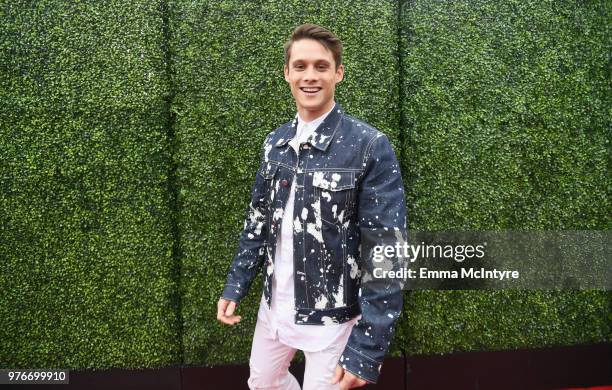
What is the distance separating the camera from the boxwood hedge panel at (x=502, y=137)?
281 centimetres

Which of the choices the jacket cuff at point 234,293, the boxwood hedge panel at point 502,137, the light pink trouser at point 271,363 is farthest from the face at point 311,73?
the boxwood hedge panel at point 502,137

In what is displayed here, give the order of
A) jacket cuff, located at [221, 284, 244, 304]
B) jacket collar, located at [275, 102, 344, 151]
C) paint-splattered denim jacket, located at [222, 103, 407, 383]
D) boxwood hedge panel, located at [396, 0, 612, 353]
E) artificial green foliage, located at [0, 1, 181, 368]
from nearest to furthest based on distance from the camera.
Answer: paint-splattered denim jacket, located at [222, 103, 407, 383], jacket collar, located at [275, 102, 344, 151], jacket cuff, located at [221, 284, 244, 304], artificial green foliage, located at [0, 1, 181, 368], boxwood hedge panel, located at [396, 0, 612, 353]

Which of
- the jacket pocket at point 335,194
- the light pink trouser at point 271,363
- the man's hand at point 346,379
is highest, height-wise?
the jacket pocket at point 335,194

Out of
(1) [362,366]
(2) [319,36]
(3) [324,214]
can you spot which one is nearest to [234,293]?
(3) [324,214]

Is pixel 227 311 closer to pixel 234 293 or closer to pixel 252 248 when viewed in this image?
pixel 234 293

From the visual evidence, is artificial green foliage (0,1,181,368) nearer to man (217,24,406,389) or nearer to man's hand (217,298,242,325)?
man's hand (217,298,242,325)

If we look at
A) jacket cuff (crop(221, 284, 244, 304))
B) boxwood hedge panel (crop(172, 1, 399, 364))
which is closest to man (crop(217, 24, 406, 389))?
jacket cuff (crop(221, 284, 244, 304))

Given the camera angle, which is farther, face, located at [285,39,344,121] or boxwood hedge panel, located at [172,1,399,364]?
boxwood hedge panel, located at [172,1,399,364]

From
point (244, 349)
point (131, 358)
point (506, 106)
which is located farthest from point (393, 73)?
point (131, 358)

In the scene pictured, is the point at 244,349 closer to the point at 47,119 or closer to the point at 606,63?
the point at 47,119

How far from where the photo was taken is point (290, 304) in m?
1.79

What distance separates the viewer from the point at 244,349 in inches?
112

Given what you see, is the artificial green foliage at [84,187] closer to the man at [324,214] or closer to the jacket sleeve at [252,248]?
the jacket sleeve at [252,248]

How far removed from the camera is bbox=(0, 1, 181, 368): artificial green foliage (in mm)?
2648
